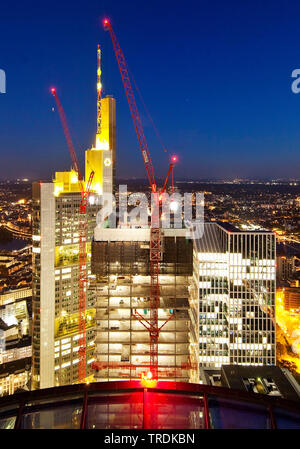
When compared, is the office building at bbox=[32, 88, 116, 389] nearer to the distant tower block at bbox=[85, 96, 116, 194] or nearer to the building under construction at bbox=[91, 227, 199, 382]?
the distant tower block at bbox=[85, 96, 116, 194]

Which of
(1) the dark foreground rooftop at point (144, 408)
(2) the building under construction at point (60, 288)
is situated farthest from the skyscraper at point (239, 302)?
(1) the dark foreground rooftop at point (144, 408)

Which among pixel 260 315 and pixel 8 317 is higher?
pixel 260 315

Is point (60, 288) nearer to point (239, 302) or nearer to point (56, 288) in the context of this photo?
point (56, 288)

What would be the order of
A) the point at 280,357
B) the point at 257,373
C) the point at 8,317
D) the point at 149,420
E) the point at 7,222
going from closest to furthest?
the point at 149,420
the point at 257,373
the point at 280,357
the point at 8,317
the point at 7,222

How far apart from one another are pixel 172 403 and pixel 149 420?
279 mm

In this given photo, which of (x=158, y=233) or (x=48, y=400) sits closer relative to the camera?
(x=48, y=400)

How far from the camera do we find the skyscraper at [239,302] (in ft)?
54.6

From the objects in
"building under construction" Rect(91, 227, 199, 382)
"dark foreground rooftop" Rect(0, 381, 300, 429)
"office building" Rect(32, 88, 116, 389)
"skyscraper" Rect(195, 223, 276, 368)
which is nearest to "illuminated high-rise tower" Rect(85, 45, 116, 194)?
"office building" Rect(32, 88, 116, 389)

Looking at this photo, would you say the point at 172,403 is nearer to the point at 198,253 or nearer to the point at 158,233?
Answer: the point at 158,233

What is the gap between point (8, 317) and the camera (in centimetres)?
2877
